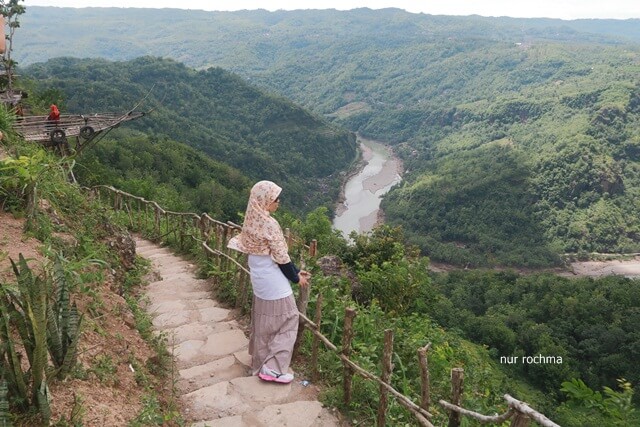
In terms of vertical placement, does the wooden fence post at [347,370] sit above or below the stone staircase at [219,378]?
above

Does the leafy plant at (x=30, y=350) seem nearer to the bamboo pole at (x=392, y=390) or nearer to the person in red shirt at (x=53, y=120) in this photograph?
the bamboo pole at (x=392, y=390)

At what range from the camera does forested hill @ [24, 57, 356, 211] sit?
64062mm

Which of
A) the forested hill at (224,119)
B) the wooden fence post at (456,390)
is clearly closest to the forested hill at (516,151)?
the forested hill at (224,119)

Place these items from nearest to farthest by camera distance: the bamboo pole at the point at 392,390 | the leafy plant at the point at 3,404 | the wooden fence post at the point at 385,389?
the leafy plant at the point at 3,404
the bamboo pole at the point at 392,390
the wooden fence post at the point at 385,389

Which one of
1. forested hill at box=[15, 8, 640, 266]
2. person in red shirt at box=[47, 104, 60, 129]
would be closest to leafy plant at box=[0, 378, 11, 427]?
person in red shirt at box=[47, 104, 60, 129]

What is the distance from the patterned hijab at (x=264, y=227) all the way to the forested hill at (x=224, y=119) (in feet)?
190

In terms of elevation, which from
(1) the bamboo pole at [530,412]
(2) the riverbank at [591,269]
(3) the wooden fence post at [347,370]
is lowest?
(2) the riverbank at [591,269]

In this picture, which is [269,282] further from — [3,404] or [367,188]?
[367,188]

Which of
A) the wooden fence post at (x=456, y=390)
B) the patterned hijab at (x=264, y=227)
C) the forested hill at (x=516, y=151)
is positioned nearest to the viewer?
the wooden fence post at (x=456, y=390)

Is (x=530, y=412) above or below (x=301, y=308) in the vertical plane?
above

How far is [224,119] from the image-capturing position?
9144cm

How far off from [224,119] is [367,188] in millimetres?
33107

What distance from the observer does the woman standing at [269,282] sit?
11.3ft

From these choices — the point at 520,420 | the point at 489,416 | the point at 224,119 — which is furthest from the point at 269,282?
the point at 224,119
